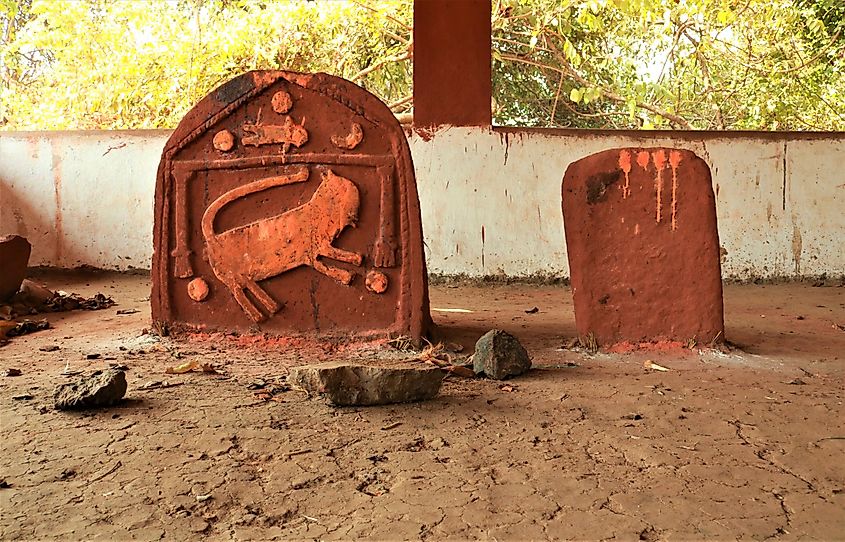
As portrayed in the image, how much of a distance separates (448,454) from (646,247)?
1.59 metres

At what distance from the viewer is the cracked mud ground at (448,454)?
1574 mm

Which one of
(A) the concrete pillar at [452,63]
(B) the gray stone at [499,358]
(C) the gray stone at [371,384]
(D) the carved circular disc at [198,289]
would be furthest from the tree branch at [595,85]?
(C) the gray stone at [371,384]

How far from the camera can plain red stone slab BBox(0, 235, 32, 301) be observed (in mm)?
4246

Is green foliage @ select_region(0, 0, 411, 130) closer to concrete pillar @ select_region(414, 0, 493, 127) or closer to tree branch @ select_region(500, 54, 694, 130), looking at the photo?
tree branch @ select_region(500, 54, 694, 130)

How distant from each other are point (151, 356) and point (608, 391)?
1.81m

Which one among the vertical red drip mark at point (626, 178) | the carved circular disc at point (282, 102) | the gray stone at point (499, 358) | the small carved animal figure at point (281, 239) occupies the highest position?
the carved circular disc at point (282, 102)

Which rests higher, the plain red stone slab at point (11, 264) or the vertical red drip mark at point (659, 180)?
the vertical red drip mark at point (659, 180)

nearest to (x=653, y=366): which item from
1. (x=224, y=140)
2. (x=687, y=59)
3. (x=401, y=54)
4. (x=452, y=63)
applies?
(x=224, y=140)

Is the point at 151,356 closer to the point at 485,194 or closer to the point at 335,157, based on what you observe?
the point at 335,157

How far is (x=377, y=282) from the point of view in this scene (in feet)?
10.8

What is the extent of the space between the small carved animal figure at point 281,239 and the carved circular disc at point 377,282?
0.08m

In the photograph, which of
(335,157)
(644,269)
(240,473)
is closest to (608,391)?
(644,269)

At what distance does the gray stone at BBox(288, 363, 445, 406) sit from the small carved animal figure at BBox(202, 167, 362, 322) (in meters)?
0.96

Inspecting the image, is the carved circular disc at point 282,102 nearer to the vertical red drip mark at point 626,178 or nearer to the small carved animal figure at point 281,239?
the small carved animal figure at point 281,239
